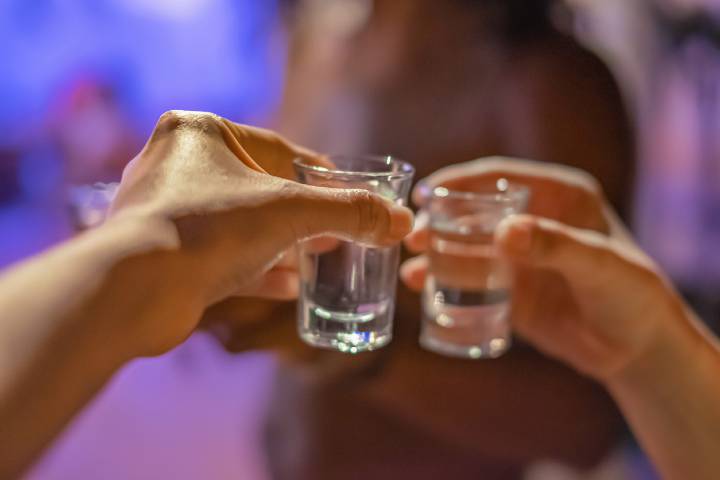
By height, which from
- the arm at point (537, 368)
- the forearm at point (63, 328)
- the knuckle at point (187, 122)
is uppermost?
the knuckle at point (187, 122)

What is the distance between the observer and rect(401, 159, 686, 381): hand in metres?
1.21

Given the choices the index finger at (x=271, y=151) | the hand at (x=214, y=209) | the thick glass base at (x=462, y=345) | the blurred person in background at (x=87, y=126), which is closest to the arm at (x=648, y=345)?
the thick glass base at (x=462, y=345)

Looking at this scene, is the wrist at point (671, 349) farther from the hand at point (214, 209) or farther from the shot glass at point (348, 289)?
the hand at point (214, 209)

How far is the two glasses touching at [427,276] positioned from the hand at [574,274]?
0.04m

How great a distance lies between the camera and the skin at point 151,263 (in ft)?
1.94

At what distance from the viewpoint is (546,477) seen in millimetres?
2791

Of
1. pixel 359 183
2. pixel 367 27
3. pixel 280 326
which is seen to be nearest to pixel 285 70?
pixel 367 27

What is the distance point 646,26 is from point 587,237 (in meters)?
3.34

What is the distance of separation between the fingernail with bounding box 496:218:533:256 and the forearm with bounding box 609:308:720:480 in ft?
1.05

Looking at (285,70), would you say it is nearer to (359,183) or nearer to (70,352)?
(359,183)

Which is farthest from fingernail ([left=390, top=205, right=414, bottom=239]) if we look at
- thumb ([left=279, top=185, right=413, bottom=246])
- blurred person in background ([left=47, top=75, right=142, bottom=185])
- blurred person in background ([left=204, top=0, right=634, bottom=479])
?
blurred person in background ([left=47, top=75, right=142, bottom=185])

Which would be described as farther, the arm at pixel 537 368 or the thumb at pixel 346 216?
the arm at pixel 537 368

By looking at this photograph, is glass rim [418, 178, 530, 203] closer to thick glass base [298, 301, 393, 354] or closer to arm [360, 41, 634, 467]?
thick glass base [298, 301, 393, 354]

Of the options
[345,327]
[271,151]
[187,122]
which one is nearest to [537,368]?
[345,327]
